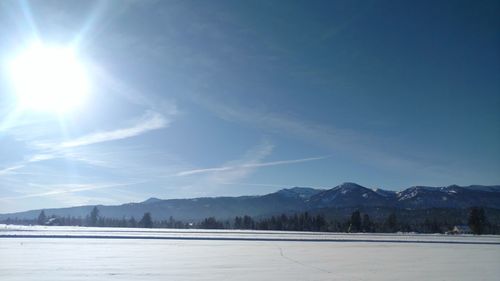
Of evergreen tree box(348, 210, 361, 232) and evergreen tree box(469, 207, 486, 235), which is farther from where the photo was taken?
evergreen tree box(348, 210, 361, 232)

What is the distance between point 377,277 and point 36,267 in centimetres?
1522

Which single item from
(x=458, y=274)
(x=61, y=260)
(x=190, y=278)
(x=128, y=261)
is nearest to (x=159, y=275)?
(x=190, y=278)

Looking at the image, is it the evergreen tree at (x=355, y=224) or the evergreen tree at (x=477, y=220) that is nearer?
the evergreen tree at (x=477, y=220)

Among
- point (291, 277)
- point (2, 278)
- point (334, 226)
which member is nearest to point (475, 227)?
point (334, 226)

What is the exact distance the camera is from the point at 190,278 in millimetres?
16406

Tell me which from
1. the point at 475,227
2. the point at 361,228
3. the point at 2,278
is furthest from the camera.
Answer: the point at 361,228

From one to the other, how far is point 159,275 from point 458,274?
1405 centimetres

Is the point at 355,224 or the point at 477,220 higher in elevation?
the point at 477,220

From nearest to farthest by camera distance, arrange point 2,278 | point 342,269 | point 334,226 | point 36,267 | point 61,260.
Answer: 1. point 2,278
2. point 36,267
3. point 342,269
4. point 61,260
5. point 334,226

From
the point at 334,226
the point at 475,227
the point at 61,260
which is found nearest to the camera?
the point at 61,260

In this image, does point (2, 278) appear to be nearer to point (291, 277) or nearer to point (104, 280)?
point (104, 280)

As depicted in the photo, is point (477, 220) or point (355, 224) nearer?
point (477, 220)

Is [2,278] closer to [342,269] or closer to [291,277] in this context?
[291,277]

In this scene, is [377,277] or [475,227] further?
[475,227]
